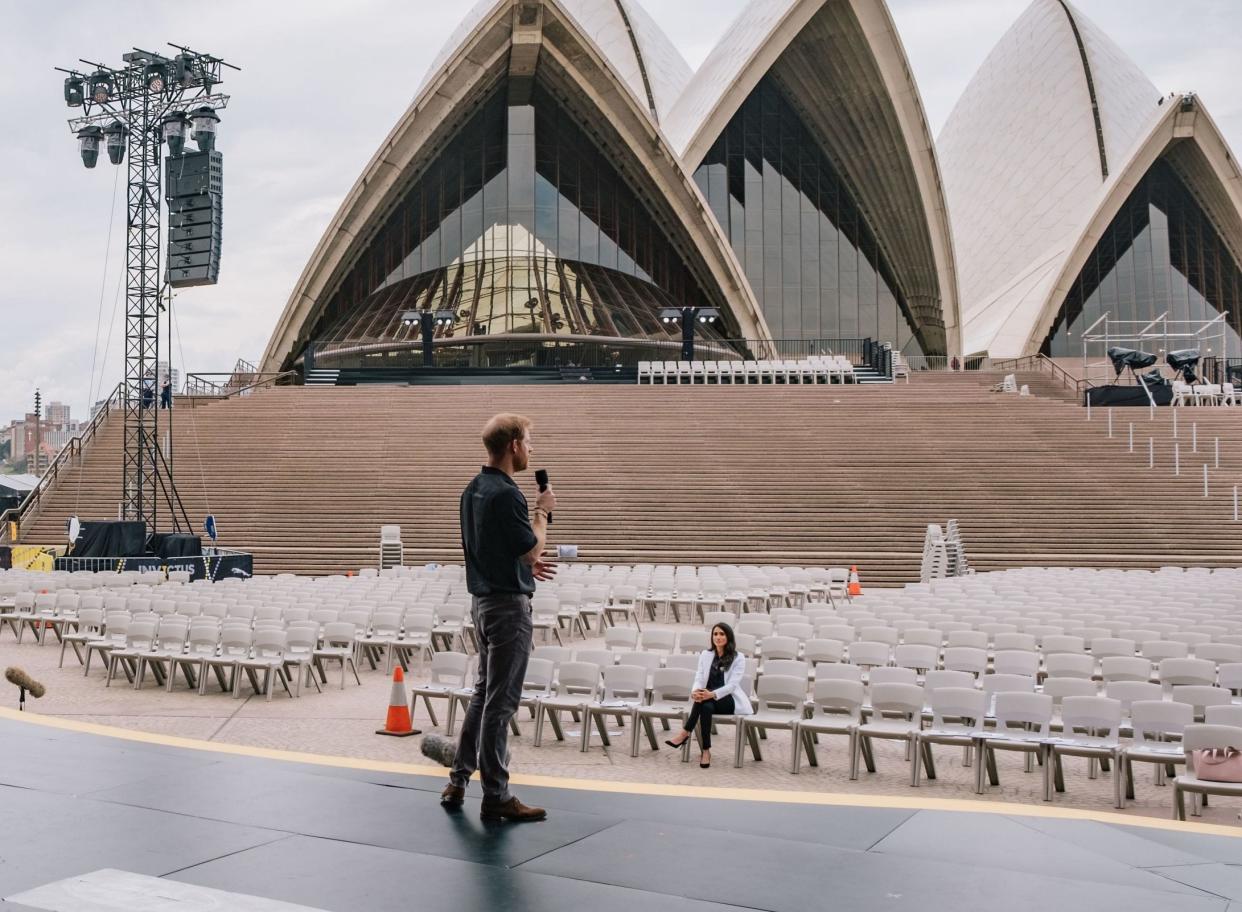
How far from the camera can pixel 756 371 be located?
132 feet

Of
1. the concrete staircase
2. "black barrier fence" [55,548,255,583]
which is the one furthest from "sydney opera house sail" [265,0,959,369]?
"black barrier fence" [55,548,255,583]

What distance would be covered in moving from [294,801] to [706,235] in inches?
1902

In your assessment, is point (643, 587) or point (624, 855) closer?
point (624, 855)

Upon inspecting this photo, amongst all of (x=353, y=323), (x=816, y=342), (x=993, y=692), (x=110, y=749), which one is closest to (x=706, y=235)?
(x=816, y=342)

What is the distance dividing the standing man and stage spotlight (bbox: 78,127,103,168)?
1011 inches

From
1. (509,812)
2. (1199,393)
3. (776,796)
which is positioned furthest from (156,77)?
(1199,393)

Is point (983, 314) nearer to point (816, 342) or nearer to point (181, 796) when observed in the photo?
point (816, 342)

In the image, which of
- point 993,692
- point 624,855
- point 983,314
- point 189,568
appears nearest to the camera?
point 624,855

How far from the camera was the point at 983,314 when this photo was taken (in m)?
63.2

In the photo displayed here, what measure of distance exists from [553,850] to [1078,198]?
218ft

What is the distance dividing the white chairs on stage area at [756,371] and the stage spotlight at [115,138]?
62.7ft

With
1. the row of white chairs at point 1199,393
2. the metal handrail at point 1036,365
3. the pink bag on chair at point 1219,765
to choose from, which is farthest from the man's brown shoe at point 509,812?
the metal handrail at point 1036,365

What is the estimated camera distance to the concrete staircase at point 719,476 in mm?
24016

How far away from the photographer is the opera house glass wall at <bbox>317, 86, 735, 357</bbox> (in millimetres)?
52594
